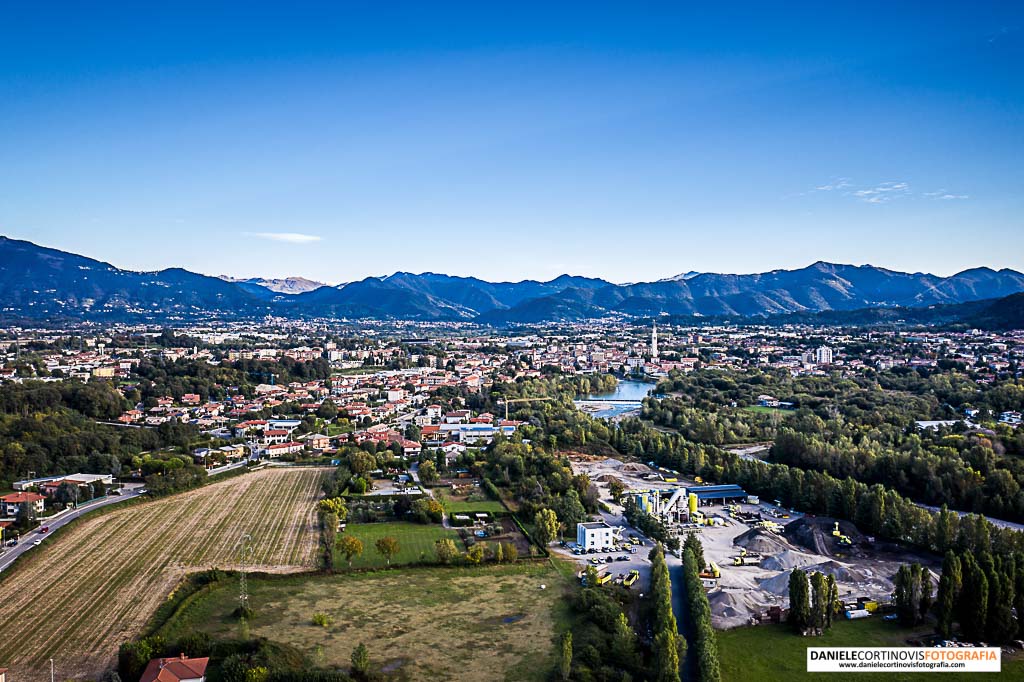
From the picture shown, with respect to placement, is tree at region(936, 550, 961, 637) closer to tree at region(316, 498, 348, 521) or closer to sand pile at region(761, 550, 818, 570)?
sand pile at region(761, 550, 818, 570)

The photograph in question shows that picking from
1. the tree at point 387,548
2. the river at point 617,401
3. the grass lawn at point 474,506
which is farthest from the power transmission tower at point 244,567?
the river at point 617,401

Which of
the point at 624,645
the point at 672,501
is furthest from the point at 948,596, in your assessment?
the point at 672,501

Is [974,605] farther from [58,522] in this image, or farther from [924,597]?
[58,522]

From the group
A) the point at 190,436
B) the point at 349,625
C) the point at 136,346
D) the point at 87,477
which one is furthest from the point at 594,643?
the point at 136,346

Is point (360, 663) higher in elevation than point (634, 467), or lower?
higher

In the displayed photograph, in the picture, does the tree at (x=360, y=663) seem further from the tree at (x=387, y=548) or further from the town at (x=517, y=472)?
the tree at (x=387, y=548)

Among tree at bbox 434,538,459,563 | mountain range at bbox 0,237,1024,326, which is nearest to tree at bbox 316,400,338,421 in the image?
tree at bbox 434,538,459,563

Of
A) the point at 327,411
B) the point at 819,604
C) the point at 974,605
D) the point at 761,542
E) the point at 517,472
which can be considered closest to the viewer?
the point at 974,605
